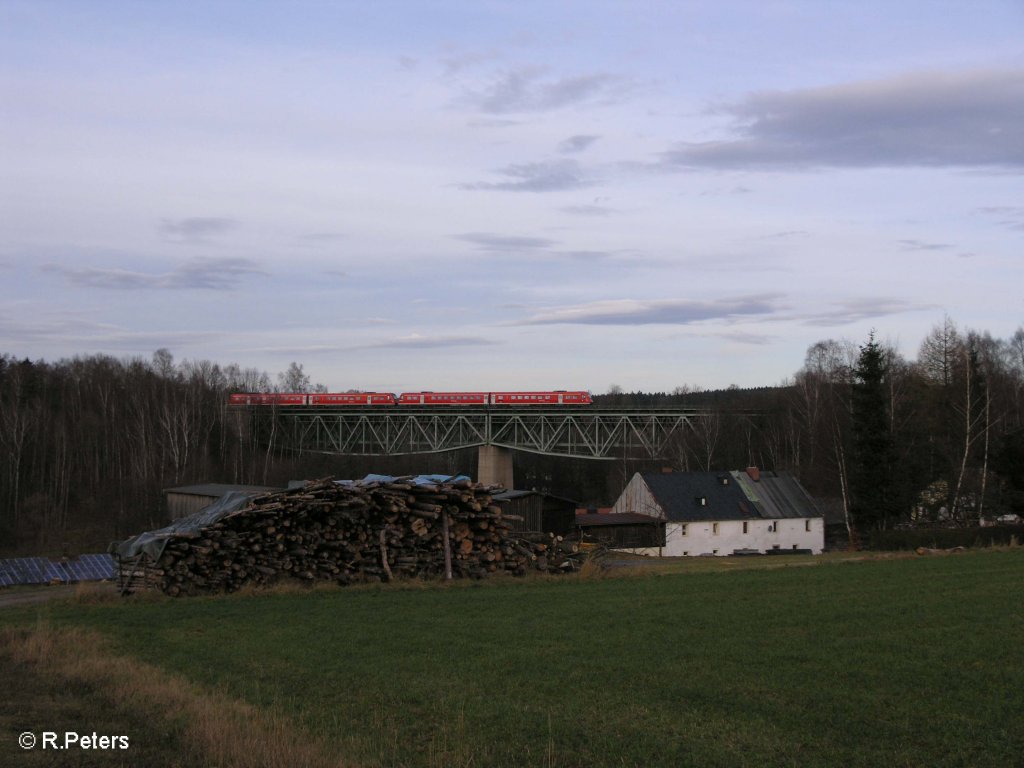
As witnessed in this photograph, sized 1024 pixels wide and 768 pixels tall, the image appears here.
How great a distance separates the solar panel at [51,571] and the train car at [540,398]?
5393cm

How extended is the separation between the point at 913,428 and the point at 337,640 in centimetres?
5644

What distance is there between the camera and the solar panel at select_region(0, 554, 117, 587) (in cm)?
4316

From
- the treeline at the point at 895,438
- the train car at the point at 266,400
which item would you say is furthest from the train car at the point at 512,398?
the train car at the point at 266,400

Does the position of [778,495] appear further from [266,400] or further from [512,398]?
[266,400]

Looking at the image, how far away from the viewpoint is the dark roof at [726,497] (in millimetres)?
64875

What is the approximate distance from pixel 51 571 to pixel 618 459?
60.9m

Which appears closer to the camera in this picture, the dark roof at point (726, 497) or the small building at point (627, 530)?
the small building at point (627, 530)

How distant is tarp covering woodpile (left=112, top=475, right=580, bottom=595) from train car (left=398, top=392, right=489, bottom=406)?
214ft

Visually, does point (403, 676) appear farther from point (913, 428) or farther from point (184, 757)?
point (913, 428)

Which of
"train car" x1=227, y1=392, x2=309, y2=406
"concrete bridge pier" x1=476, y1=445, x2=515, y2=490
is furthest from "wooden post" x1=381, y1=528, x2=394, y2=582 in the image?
"train car" x1=227, y1=392, x2=309, y2=406

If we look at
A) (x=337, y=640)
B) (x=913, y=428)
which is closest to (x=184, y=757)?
(x=337, y=640)

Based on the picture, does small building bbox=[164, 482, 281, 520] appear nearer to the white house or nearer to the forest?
the forest

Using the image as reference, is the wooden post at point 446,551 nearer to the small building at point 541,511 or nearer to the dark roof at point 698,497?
the small building at point 541,511

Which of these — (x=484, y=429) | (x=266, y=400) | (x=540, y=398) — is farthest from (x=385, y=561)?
→ (x=266, y=400)
